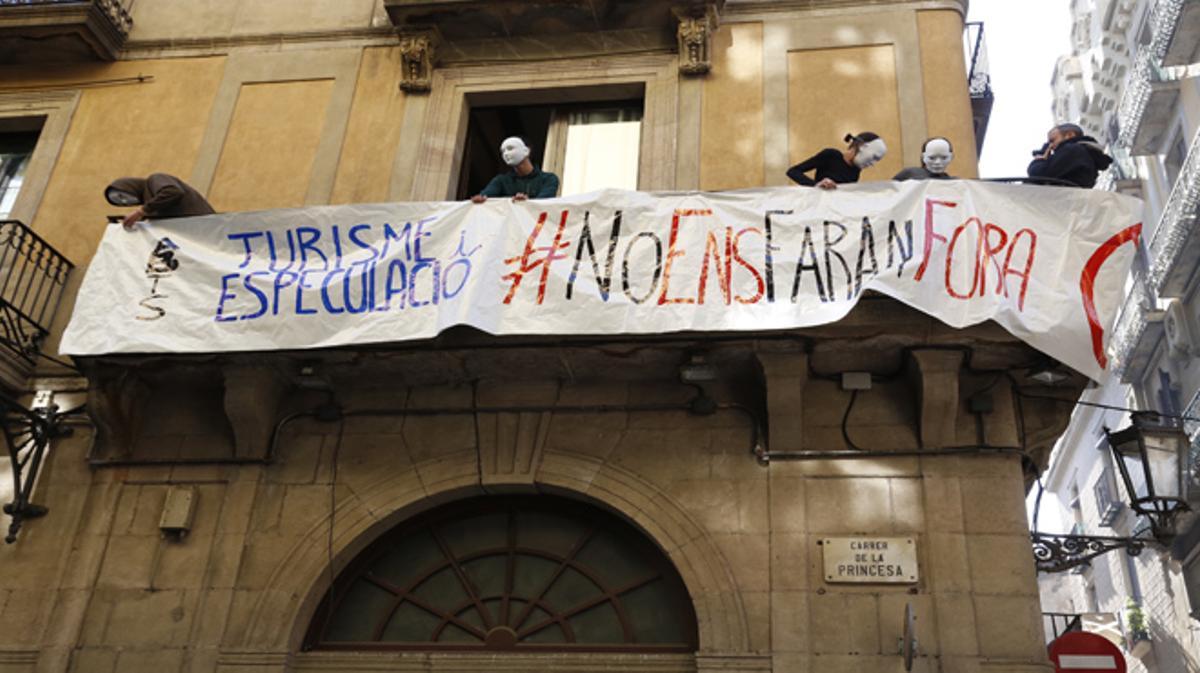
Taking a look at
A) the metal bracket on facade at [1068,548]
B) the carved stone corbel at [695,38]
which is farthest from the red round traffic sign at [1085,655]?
the carved stone corbel at [695,38]

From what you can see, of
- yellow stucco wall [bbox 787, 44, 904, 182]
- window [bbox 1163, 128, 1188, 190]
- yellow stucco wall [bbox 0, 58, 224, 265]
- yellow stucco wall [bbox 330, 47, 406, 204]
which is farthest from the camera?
window [bbox 1163, 128, 1188, 190]

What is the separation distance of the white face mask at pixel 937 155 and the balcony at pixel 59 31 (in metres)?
8.20

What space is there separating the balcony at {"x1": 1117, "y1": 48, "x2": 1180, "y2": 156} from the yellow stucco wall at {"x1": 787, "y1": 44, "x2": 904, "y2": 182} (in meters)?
17.0

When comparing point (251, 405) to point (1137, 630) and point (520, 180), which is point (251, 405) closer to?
point (520, 180)

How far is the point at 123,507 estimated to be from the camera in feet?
27.9

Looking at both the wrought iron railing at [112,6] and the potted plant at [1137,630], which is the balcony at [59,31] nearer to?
the wrought iron railing at [112,6]

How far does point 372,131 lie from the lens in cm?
1013

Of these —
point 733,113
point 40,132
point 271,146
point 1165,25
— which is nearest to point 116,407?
point 271,146

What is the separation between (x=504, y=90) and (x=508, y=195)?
65.1 inches

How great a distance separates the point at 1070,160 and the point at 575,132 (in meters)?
4.48

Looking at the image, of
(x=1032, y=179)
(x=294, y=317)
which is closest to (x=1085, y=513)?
(x=1032, y=179)

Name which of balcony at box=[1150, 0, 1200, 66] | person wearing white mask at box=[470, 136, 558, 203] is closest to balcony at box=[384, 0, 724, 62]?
person wearing white mask at box=[470, 136, 558, 203]

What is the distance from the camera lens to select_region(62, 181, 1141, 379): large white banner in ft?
24.3

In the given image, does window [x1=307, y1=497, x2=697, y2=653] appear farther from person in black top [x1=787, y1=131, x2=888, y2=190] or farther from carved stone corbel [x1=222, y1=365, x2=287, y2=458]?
person in black top [x1=787, y1=131, x2=888, y2=190]
